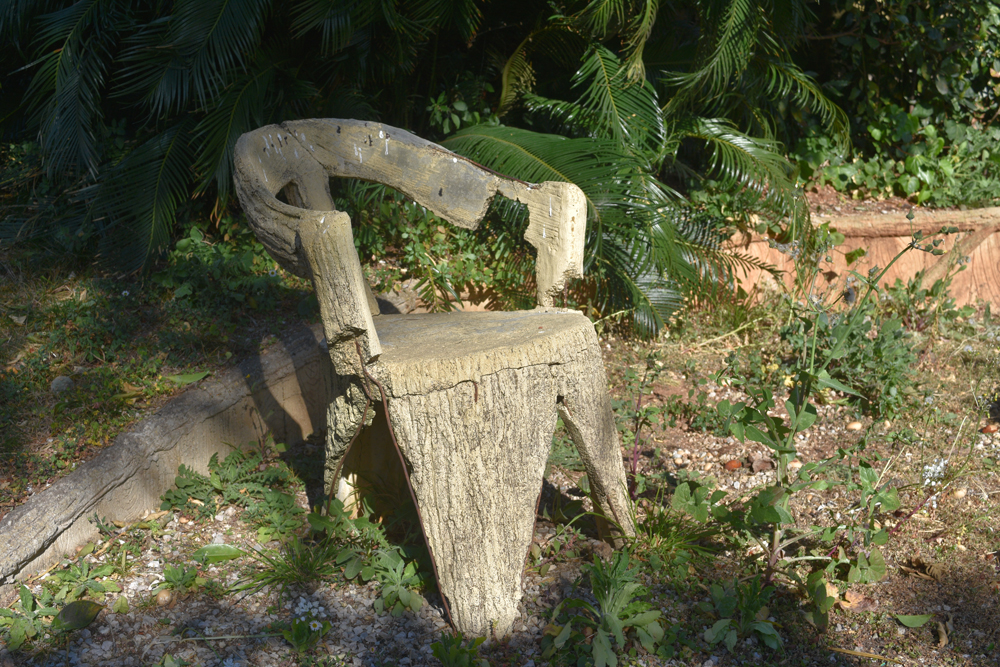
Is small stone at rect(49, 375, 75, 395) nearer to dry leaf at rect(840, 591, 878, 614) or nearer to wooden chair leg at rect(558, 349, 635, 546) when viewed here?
wooden chair leg at rect(558, 349, 635, 546)

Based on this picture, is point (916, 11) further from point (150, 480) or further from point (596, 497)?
point (150, 480)

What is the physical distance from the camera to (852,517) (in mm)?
2775

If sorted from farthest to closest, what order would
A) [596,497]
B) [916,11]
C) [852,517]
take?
[916,11] → [852,517] → [596,497]

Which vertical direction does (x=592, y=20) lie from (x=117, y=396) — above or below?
above

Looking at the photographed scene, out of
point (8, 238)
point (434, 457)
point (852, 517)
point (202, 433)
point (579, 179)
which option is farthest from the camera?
point (8, 238)

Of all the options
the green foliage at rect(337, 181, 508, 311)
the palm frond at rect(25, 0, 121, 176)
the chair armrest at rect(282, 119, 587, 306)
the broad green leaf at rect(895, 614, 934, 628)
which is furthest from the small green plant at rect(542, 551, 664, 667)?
the palm frond at rect(25, 0, 121, 176)

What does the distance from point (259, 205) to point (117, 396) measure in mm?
1188

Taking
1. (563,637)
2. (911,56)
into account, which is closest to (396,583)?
(563,637)

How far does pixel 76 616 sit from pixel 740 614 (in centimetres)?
191

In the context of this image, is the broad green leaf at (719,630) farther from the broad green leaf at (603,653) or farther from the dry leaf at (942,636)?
the dry leaf at (942,636)

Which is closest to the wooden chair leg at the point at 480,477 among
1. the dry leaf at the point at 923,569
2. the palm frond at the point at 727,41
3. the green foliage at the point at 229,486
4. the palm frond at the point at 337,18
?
the green foliage at the point at 229,486

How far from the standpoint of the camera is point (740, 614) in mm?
2314

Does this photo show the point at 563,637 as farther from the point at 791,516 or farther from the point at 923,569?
the point at 923,569

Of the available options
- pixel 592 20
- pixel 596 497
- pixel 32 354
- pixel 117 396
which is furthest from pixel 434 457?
pixel 592 20
